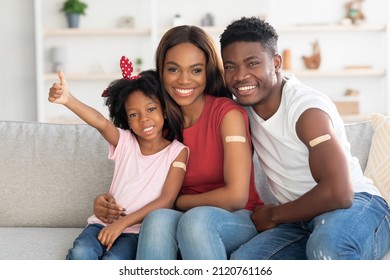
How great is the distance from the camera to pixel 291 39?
18.7 feet

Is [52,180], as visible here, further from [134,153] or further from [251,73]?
[251,73]

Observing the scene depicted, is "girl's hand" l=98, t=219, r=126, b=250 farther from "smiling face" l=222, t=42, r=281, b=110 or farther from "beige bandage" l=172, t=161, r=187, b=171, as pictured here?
"smiling face" l=222, t=42, r=281, b=110

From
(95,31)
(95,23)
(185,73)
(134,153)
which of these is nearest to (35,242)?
(134,153)

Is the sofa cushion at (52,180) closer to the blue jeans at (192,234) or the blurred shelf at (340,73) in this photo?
the blue jeans at (192,234)

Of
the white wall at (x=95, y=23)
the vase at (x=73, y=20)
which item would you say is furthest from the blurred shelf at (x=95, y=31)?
the white wall at (x=95, y=23)

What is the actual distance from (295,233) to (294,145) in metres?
0.26

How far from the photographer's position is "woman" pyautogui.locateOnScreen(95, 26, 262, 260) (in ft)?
5.72

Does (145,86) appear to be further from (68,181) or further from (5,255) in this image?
(5,255)

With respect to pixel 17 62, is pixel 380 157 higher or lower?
lower

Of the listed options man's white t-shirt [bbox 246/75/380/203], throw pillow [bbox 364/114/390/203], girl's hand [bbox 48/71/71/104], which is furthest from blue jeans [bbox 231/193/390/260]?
girl's hand [bbox 48/71/71/104]

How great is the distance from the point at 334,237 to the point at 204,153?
57 centimetres

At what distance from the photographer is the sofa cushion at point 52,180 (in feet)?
7.41

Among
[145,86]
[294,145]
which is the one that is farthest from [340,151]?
[145,86]

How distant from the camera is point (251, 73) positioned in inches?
74.9
